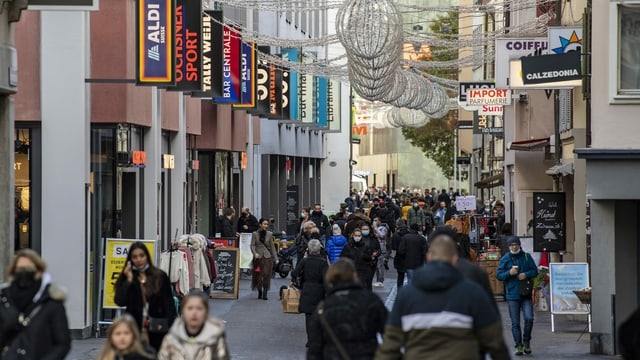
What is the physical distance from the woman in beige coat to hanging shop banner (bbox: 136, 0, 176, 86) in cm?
752

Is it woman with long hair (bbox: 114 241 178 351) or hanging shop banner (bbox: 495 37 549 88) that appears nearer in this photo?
woman with long hair (bbox: 114 241 178 351)

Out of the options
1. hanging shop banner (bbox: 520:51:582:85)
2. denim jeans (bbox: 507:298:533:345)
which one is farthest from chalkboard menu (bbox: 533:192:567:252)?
denim jeans (bbox: 507:298:533:345)

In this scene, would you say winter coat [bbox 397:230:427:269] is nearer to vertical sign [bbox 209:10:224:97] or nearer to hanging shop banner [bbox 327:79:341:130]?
vertical sign [bbox 209:10:224:97]

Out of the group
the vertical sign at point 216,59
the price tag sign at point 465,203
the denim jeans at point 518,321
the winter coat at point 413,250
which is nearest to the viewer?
the denim jeans at point 518,321

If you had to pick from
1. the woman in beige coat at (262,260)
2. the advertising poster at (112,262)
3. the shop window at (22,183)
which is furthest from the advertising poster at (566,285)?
the woman in beige coat at (262,260)

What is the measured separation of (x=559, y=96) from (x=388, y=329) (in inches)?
797

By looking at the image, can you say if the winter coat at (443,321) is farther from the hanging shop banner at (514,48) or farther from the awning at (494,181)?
the awning at (494,181)

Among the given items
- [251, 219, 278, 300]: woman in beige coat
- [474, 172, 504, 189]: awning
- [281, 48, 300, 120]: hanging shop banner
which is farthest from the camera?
[281, 48, 300, 120]: hanging shop banner

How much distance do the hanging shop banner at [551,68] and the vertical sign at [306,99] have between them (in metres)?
34.1

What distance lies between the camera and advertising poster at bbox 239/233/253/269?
1292 inches

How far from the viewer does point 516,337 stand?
2062 centimetres

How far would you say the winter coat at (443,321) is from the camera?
9.71 meters

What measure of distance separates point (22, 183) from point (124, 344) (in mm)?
12597

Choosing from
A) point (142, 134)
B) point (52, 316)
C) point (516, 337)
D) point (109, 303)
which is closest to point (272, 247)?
point (142, 134)
